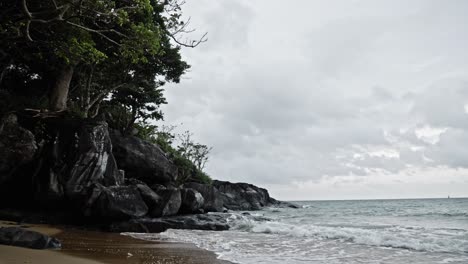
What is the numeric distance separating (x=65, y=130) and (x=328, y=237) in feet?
39.3

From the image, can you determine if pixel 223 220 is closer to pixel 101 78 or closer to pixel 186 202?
pixel 186 202

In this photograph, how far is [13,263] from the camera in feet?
19.9

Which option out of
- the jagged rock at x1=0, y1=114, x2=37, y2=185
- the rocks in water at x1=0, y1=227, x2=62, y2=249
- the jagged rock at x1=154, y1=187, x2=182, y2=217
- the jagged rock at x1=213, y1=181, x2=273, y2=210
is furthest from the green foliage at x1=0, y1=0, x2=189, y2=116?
the jagged rock at x1=213, y1=181, x2=273, y2=210

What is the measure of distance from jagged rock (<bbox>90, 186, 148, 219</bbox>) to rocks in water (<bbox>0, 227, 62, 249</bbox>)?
638 centimetres

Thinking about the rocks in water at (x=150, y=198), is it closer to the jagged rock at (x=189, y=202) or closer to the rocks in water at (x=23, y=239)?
the jagged rock at (x=189, y=202)

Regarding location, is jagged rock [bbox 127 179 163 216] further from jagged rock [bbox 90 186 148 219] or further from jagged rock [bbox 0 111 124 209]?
jagged rock [bbox 0 111 124 209]

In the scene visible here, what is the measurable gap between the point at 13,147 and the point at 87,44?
6.19 metres

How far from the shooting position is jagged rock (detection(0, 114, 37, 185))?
13.6 meters

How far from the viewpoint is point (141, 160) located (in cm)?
2081

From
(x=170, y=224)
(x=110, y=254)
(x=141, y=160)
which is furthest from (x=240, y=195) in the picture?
(x=110, y=254)

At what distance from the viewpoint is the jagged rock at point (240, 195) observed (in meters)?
53.9

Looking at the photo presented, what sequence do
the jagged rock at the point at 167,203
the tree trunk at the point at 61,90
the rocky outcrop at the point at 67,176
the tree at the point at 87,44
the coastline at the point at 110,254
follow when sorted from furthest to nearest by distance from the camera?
the jagged rock at the point at 167,203 → the tree trunk at the point at 61,90 → the rocky outcrop at the point at 67,176 → the tree at the point at 87,44 → the coastline at the point at 110,254

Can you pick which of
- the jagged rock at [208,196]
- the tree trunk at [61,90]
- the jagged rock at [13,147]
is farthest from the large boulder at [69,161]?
the jagged rock at [208,196]

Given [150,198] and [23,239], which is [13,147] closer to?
[150,198]
